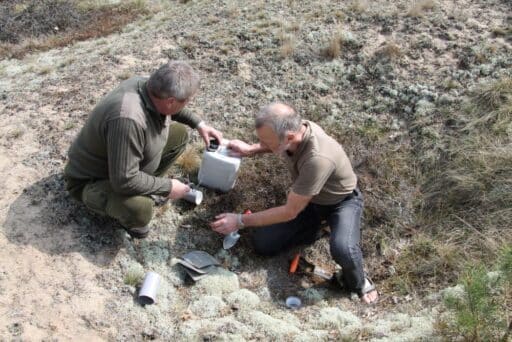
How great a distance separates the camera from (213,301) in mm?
4738

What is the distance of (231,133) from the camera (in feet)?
21.6

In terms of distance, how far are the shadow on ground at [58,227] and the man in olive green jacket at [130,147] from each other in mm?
208

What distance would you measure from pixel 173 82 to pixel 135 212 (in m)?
1.26

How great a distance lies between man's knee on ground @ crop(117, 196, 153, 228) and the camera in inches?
182

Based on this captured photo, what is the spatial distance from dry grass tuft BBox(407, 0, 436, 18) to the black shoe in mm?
5358

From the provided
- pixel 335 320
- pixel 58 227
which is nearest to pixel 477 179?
pixel 335 320

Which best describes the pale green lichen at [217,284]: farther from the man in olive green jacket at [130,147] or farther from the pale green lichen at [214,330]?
the man in olive green jacket at [130,147]

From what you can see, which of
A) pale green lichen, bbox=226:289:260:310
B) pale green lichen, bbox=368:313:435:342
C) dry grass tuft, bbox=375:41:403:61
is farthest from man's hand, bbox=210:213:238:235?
dry grass tuft, bbox=375:41:403:61

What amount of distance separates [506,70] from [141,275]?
532cm

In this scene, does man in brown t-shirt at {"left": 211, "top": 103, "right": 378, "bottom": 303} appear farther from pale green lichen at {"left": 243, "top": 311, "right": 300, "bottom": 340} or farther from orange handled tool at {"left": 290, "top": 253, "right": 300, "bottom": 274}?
pale green lichen at {"left": 243, "top": 311, "right": 300, "bottom": 340}

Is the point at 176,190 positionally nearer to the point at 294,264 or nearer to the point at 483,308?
the point at 294,264

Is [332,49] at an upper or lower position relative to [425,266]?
upper

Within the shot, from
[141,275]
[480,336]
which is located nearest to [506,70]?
[480,336]

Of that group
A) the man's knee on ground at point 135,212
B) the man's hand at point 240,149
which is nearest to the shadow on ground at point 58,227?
the man's knee on ground at point 135,212
